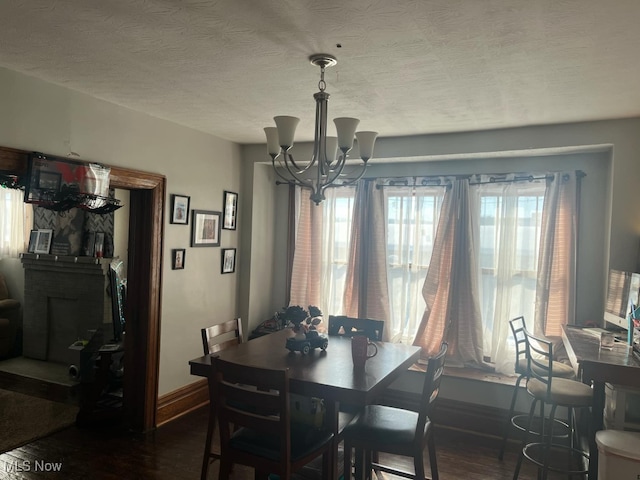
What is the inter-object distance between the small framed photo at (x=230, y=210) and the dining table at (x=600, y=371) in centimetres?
301

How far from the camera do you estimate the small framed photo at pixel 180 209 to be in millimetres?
3807

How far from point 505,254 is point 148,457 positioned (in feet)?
10.4

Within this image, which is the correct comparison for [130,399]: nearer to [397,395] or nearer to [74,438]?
[74,438]

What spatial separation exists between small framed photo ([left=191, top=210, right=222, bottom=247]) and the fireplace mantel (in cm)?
144

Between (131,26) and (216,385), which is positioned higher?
(131,26)

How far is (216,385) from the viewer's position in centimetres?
221

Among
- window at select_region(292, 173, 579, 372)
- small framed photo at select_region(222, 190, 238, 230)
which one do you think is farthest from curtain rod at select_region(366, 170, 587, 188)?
small framed photo at select_region(222, 190, 238, 230)

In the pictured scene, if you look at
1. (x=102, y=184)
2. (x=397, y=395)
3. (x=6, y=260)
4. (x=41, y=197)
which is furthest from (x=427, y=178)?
(x=6, y=260)

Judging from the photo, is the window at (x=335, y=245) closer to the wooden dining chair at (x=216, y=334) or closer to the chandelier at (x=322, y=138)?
the wooden dining chair at (x=216, y=334)

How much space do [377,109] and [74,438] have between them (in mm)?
3234

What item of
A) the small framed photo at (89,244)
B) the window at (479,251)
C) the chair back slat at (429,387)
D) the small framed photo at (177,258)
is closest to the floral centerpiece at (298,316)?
the chair back slat at (429,387)

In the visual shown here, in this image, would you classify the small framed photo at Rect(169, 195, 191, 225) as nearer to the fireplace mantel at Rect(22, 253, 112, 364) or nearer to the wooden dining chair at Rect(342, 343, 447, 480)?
the fireplace mantel at Rect(22, 253, 112, 364)

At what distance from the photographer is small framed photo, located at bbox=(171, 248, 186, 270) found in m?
3.84

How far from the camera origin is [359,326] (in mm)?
3459
